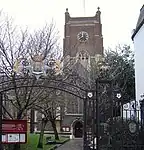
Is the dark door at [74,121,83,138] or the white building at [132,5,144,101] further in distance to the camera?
the dark door at [74,121,83,138]

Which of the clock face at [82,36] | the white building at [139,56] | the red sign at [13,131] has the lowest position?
the red sign at [13,131]

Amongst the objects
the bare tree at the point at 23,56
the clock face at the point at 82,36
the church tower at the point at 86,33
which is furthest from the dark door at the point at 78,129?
the bare tree at the point at 23,56

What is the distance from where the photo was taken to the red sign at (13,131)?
16.3m

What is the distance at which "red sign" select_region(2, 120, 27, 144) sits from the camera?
1631cm

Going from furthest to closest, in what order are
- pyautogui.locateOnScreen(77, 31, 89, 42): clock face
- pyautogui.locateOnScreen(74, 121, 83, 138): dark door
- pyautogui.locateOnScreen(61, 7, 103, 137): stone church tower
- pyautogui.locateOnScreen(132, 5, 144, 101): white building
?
pyautogui.locateOnScreen(77, 31, 89, 42): clock face
pyautogui.locateOnScreen(61, 7, 103, 137): stone church tower
pyautogui.locateOnScreen(74, 121, 83, 138): dark door
pyautogui.locateOnScreen(132, 5, 144, 101): white building

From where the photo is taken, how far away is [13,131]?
16531 millimetres

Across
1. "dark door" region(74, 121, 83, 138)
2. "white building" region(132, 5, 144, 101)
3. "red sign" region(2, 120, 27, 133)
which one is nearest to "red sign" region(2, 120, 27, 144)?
"red sign" region(2, 120, 27, 133)

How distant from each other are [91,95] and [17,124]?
346 centimetres

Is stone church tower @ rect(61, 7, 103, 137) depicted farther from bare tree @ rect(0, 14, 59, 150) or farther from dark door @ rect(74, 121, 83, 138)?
bare tree @ rect(0, 14, 59, 150)

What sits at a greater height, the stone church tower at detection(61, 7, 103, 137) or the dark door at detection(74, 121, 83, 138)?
the stone church tower at detection(61, 7, 103, 137)

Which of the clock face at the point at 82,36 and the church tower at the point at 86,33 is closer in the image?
the church tower at the point at 86,33

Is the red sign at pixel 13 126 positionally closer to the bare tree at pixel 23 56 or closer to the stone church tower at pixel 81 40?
the bare tree at pixel 23 56

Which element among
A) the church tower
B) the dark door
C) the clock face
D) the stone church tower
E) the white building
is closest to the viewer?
the white building

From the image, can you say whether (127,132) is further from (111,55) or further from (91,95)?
(111,55)
